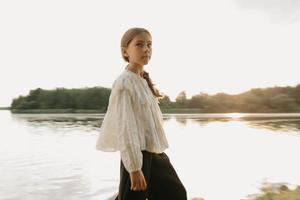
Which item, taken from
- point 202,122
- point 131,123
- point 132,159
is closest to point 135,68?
point 131,123

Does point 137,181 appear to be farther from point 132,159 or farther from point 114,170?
point 114,170

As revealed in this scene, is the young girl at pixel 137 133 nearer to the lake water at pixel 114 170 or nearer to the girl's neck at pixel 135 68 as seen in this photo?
the girl's neck at pixel 135 68

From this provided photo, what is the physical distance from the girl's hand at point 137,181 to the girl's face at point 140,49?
714 mm

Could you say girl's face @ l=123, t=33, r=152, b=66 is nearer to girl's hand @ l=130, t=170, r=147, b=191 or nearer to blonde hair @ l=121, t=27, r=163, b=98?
blonde hair @ l=121, t=27, r=163, b=98

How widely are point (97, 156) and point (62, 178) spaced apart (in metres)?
4.09

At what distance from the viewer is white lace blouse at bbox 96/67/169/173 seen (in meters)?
2.52

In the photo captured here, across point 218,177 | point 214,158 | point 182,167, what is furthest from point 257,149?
point 218,177

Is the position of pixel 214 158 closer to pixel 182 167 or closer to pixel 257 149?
pixel 182 167

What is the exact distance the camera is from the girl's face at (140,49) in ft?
8.98

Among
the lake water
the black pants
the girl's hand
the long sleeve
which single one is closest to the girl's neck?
the long sleeve

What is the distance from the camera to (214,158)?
12.5m

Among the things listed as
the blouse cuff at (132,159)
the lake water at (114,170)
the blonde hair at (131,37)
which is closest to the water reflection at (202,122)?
the lake water at (114,170)

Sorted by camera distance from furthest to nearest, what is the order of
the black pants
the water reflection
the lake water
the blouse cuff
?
the water reflection → the lake water → the black pants → the blouse cuff

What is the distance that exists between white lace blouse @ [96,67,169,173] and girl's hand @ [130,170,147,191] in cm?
4
